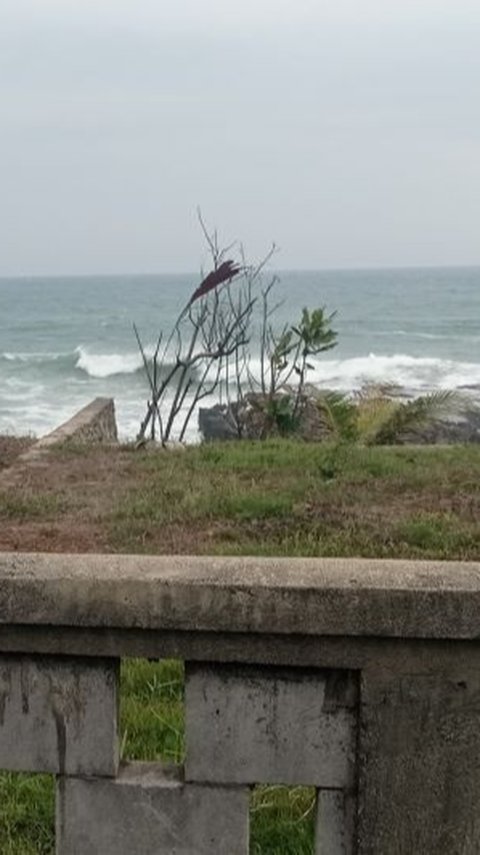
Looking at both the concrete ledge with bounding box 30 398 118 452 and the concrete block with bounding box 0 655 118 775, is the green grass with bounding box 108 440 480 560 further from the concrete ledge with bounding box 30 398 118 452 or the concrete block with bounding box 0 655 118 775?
the concrete block with bounding box 0 655 118 775

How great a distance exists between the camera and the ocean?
30047 mm

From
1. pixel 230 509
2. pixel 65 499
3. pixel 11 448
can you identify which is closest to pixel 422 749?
pixel 230 509

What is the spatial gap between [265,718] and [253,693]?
43 millimetres

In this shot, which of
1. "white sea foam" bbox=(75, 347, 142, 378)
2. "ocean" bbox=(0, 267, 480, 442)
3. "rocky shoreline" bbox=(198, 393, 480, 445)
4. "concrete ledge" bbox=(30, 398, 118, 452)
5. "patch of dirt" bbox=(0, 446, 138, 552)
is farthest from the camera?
"white sea foam" bbox=(75, 347, 142, 378)

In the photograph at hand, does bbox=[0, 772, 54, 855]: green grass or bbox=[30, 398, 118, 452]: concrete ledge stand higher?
bbox=[0, 772, 54, 855]: green grass

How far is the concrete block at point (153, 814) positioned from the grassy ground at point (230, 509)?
1.43 m

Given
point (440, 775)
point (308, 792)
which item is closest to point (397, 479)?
point (308, 792)

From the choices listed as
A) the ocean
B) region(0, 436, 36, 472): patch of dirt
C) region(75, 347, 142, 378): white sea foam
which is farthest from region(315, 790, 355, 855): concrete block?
region(75, 347, 142, 378): white sea foam

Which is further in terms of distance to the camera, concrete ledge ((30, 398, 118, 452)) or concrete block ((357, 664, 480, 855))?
concrete ledge ((30, 398, 118, 452))

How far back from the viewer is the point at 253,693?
6.07 feet

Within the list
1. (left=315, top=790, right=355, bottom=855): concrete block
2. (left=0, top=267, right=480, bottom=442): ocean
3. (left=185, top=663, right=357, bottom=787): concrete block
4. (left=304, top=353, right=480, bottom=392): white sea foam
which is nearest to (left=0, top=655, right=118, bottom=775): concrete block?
(left=185, top=663, right=357, bottom=787): concrete block

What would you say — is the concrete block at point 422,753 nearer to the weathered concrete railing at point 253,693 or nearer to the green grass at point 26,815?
the weathered concrete railing at point 253,693

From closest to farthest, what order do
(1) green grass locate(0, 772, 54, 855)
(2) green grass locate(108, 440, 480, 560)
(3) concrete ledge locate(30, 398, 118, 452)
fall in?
(1) green grass locate(0, 772, 54, 855) < (2) green grass locate(108, 440, 480, 560) < (3) concrete ledge locate(30, 398, 118, 452)

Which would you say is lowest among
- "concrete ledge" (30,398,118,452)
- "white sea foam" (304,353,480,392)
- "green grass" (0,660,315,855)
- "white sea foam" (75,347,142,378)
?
"white sea foam" (75,347,142,378)
